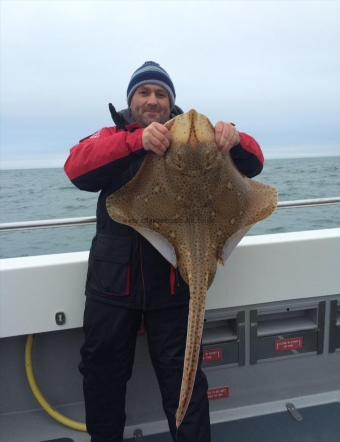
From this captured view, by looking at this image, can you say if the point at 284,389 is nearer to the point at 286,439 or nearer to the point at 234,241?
the point at 286,439

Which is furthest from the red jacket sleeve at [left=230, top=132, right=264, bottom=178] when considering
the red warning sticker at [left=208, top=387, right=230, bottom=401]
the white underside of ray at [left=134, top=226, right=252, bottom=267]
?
the red warning sticker at [left=208, top=387, right=230, bottom=401]

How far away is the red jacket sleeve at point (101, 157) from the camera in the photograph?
6.66ft

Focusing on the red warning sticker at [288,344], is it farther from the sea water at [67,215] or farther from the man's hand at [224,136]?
the man's hand at [224,136]

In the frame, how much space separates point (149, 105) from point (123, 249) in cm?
95

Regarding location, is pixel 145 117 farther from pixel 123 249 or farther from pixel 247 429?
pixel 247 429

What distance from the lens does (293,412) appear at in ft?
10.4

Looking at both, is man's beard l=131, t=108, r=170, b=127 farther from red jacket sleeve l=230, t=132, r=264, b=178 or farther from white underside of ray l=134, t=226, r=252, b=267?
white underside of ray l=134, t=226, r=252, b=267

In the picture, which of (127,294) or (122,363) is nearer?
(127,294)

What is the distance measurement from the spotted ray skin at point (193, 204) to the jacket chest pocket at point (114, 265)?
12.5 inches

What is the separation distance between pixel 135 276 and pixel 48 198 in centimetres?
862

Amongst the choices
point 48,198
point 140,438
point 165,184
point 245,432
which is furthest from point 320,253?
point 48,198

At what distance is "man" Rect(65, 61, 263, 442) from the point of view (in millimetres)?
2240

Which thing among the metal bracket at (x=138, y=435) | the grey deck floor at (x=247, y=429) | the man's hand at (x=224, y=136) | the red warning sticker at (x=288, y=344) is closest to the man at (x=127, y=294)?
the man's hand at (x=224, y=136)

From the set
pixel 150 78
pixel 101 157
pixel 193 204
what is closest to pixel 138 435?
pixel 193 204
